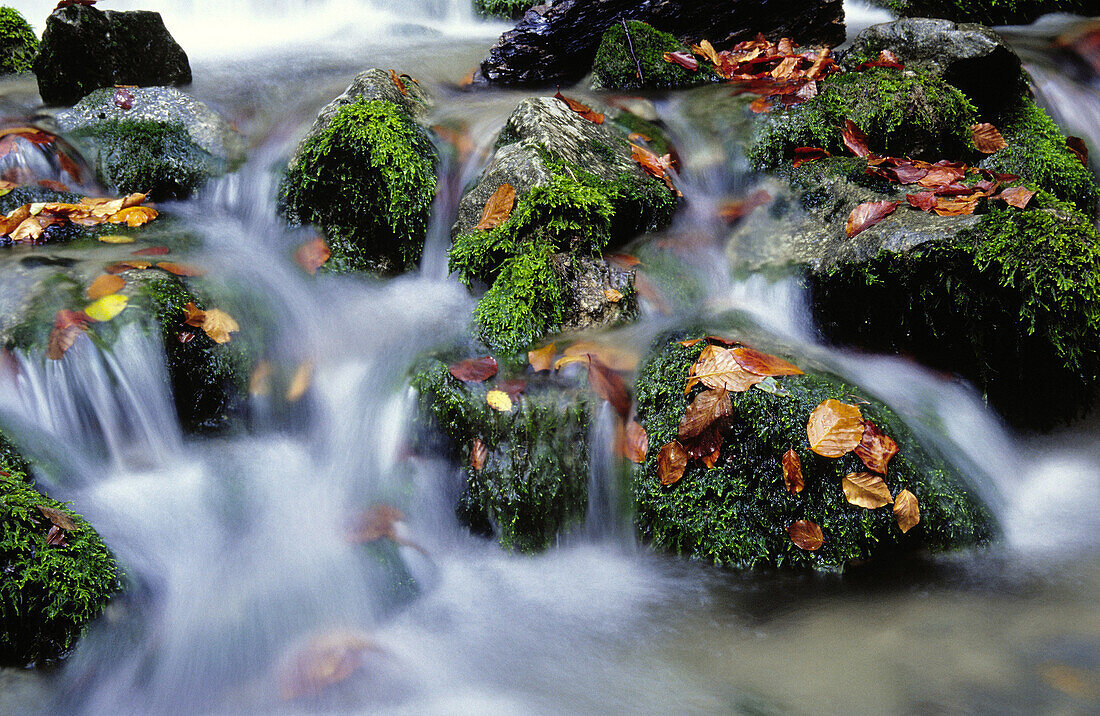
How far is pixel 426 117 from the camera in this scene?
526cm

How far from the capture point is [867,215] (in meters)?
3.85

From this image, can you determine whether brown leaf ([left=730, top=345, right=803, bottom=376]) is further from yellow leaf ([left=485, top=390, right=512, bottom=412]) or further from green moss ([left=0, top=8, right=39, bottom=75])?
green moss ([left=0, top=8, right=39, bottom=75])

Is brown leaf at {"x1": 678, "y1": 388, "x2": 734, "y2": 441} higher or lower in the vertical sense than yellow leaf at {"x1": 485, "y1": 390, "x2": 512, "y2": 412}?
higher

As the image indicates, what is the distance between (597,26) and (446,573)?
5.53 m

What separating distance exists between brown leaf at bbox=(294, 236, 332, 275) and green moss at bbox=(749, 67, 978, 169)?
3.02m

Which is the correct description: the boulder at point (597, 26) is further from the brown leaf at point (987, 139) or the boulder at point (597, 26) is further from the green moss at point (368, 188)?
the green moss at point (368, 188)

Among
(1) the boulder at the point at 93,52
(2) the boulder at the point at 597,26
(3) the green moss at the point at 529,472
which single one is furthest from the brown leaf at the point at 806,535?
(1) the boulder at the point at 93,52

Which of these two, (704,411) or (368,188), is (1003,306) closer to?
(704,411)

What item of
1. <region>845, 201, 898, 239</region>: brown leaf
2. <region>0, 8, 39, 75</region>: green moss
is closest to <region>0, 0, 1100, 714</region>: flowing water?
<region>845, 201, 898, 239</region>: brown leaf

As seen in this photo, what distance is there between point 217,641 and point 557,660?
1.38 metres

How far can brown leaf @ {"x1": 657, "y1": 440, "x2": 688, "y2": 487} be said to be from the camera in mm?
2980

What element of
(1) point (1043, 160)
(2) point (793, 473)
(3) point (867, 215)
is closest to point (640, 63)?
A: (3) point (867, 215)

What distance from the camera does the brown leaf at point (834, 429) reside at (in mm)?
2852

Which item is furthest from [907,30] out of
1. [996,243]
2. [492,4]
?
[492,4]
